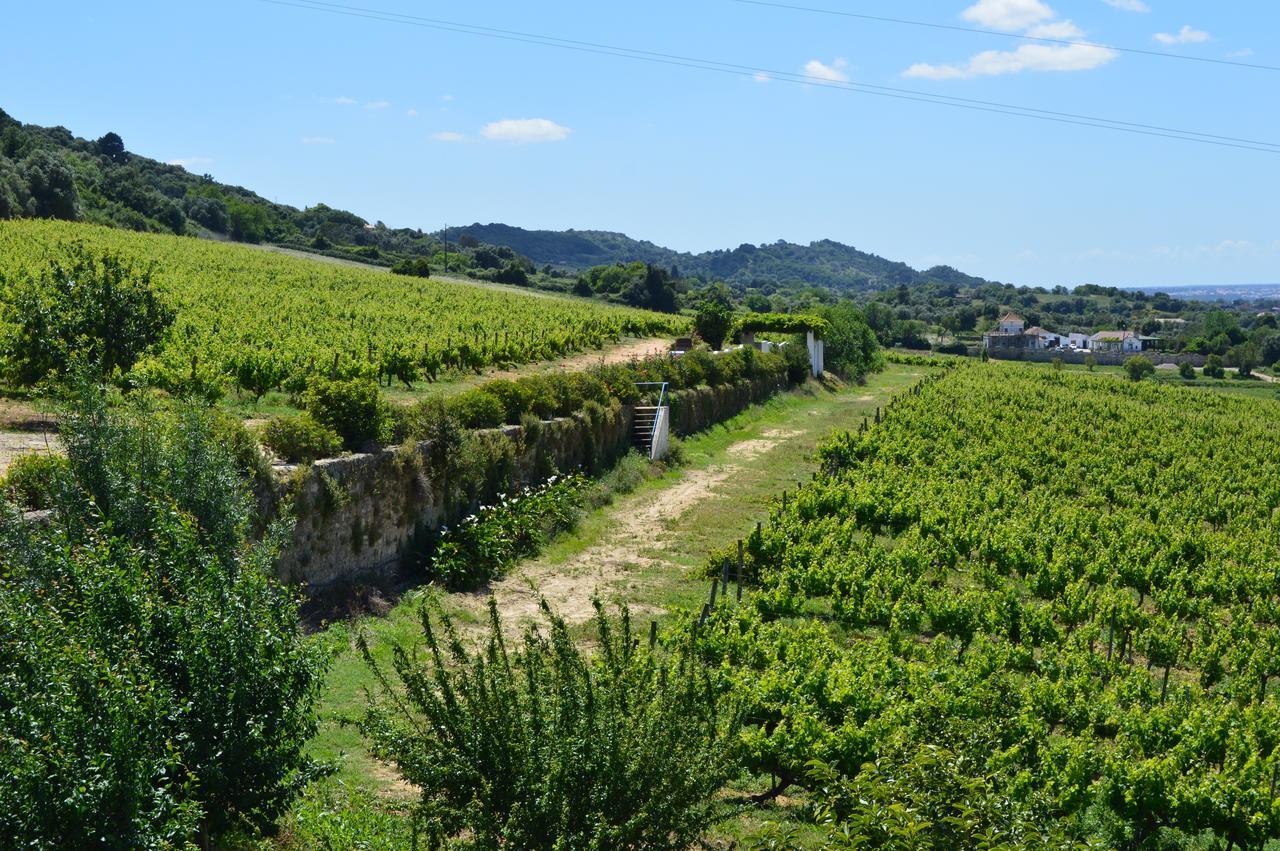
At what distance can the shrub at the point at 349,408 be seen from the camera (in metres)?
16.5

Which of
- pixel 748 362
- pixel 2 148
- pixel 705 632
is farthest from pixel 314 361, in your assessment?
pixel 2 148

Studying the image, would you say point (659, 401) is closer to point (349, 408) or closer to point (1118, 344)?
point (349, 408)

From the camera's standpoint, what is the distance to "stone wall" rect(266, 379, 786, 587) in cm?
1491

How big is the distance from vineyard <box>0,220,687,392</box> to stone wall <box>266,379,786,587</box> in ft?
10.8

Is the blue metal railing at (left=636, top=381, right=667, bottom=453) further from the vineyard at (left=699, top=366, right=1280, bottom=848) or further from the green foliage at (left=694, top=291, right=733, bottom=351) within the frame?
the green foliage at (left=694, top=291, right=733, bottom=351)

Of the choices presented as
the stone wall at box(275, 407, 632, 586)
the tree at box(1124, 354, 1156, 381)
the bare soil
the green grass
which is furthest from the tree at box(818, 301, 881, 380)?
the stone wall at box(275, 407, 632, 586)

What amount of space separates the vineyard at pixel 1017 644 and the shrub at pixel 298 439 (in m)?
6.57

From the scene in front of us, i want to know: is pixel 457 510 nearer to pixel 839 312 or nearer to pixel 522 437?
pixel 522 437

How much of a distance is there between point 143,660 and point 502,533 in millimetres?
11171

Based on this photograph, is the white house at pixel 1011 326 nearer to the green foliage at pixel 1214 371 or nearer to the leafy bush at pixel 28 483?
the green foliage at pixel 1214 371

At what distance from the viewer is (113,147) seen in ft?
295

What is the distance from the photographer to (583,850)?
6.74m

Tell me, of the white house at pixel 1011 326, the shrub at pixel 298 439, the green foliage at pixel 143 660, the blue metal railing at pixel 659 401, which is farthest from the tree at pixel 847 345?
the white house at pixel 1011 326

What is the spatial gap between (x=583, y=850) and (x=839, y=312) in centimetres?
5405
